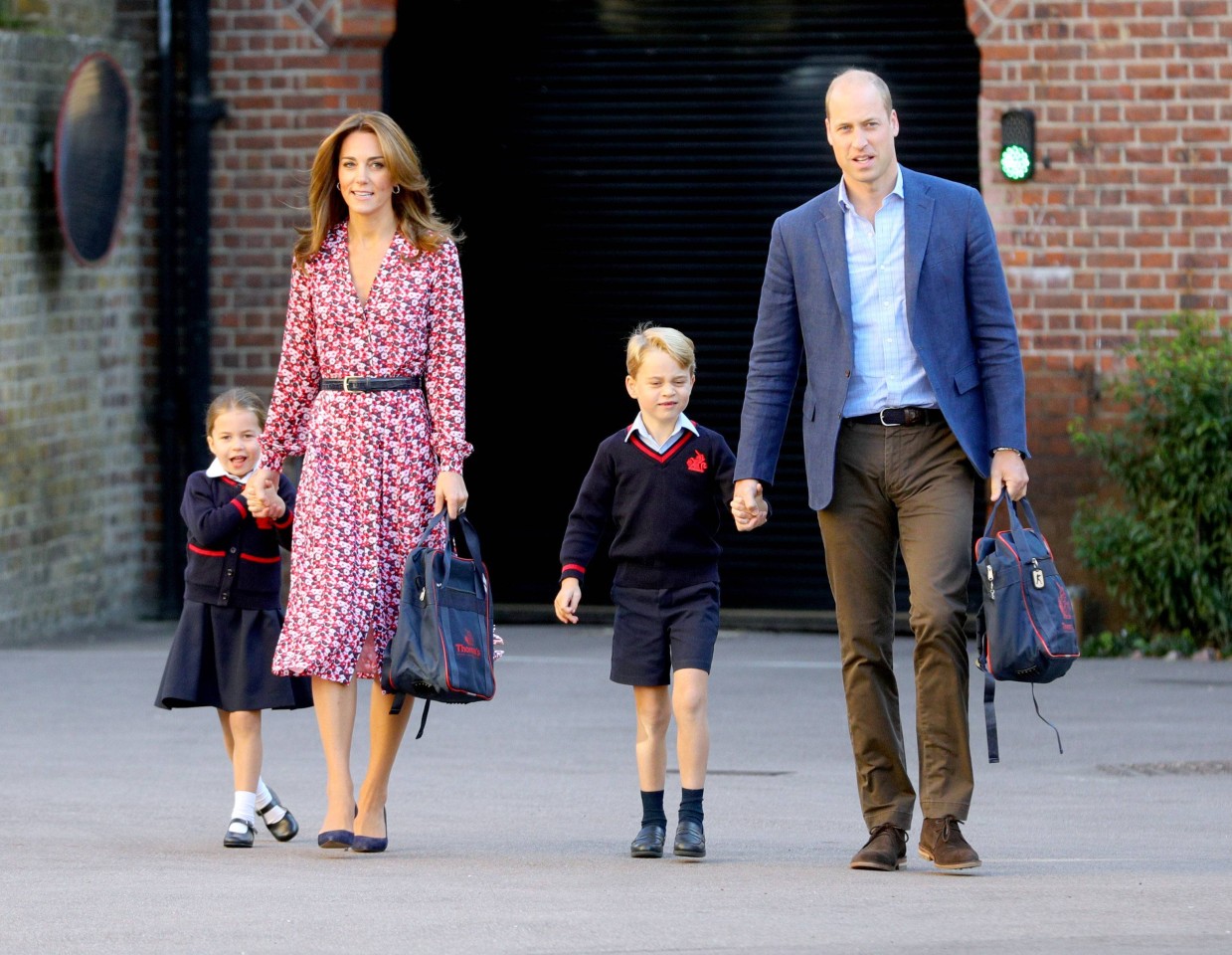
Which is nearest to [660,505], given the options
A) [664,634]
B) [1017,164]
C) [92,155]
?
[664,634]

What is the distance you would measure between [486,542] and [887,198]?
266 inches

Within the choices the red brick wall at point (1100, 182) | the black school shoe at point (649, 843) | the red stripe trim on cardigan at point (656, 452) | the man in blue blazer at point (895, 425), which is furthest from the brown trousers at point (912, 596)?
the red brick wall at point (1100, 182)

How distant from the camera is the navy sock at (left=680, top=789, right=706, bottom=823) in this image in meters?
6.16

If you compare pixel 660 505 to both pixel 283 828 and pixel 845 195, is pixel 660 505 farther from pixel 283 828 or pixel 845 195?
pixel 283 828

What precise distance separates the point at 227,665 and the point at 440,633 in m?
0.97

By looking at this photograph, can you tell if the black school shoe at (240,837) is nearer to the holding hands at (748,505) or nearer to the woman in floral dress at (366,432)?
the woman in floral dress at (366,432)

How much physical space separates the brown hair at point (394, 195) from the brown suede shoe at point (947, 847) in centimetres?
209

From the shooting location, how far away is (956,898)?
5379 millimetres

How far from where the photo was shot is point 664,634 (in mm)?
6242

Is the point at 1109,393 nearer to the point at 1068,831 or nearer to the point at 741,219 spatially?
the point at 741,219

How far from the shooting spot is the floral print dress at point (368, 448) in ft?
20.3

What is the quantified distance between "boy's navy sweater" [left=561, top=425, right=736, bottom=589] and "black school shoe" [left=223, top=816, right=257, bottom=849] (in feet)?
3.88

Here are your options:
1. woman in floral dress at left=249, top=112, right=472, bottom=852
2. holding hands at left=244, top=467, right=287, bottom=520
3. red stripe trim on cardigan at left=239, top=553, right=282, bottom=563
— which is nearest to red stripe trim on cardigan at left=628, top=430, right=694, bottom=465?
woman in floral dress at left=249, top=112, right=472, bottom=852

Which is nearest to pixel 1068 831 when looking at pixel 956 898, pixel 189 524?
pixel 956 898
